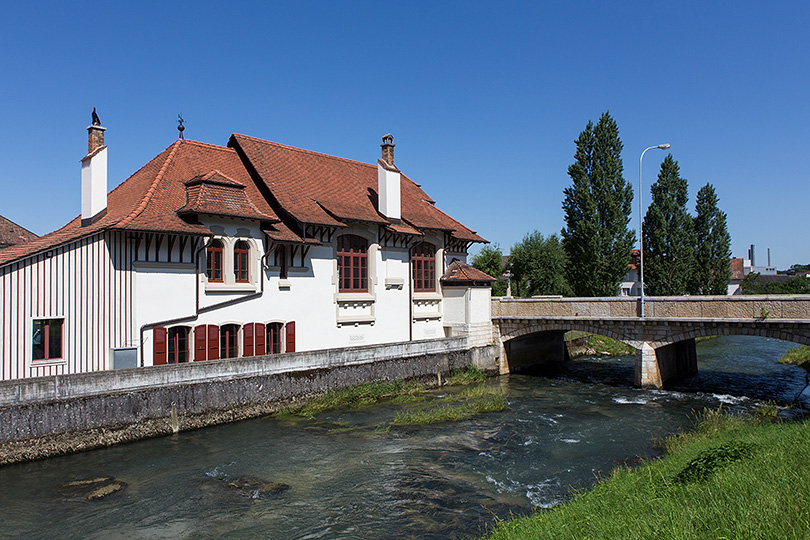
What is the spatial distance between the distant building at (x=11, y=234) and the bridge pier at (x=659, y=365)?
101 feet

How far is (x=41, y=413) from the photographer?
13.4 meters

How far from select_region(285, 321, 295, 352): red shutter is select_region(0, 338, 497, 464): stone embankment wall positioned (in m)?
2.02

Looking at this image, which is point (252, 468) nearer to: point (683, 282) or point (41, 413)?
point (41, 413)

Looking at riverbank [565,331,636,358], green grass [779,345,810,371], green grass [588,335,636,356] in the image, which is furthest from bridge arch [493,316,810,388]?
green grass [779,345,810,371]

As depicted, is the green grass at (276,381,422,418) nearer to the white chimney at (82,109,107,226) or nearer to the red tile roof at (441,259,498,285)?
the red tile roof at (441,259,498,285)

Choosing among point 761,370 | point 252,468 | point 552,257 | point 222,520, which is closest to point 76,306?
point 252,468

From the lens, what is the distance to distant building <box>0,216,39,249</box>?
95.2ft

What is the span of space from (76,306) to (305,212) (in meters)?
8.60

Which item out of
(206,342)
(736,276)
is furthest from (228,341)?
(736,276)

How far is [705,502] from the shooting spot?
6.35m

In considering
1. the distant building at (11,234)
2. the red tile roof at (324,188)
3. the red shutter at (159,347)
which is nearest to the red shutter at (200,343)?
the red shutter at (159,347)

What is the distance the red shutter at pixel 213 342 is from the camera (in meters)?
18.7

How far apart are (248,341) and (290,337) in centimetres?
182

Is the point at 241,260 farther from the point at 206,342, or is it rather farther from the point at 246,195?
the point at 206,342
